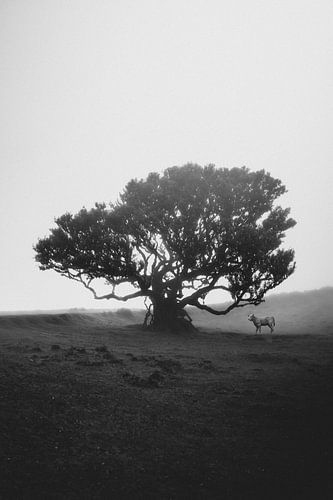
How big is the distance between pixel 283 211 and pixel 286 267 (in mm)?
6387

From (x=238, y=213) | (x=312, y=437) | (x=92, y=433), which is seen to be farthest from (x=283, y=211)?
(x=92, y=433)

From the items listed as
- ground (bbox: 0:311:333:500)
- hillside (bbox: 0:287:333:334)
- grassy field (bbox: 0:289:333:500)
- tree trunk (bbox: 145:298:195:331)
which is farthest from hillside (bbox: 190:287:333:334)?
ground (bbox: 0:311:333:500)

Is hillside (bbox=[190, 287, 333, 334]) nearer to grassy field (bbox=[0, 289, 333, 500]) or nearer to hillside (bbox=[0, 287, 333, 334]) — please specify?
hillside (bbox=[0, 287, 333, 334])

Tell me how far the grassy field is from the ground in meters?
0.03

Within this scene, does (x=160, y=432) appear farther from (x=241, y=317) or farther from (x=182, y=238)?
(x=241, y=317)

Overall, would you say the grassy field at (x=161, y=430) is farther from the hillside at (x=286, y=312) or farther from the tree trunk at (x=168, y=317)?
the hillside at (x=286, y=312)

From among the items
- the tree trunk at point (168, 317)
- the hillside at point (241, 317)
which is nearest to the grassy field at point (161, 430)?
the hillside at point (241, 317)

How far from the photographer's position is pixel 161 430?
27.2 feet

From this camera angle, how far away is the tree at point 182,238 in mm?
33000

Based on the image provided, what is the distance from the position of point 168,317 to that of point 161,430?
28053 mm

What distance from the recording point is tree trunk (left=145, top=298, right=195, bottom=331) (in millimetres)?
35281

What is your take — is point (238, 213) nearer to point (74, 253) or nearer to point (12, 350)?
point (74, 253)

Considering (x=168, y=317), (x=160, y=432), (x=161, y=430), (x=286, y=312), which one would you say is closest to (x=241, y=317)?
(x=286, y=312)

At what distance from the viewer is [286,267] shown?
33844 mm
